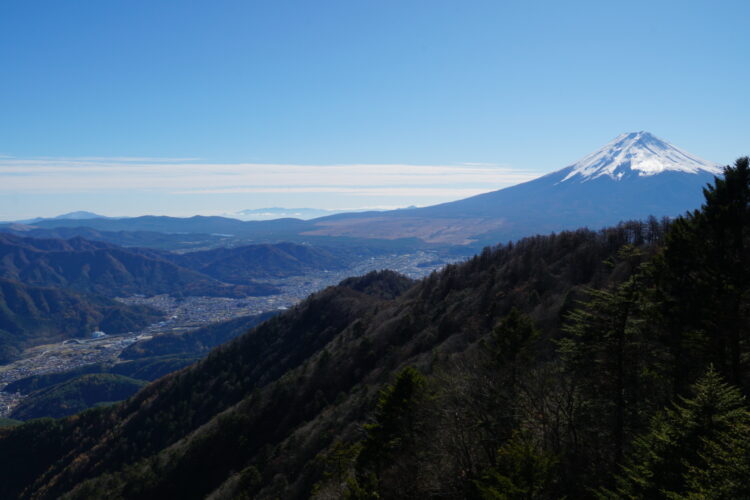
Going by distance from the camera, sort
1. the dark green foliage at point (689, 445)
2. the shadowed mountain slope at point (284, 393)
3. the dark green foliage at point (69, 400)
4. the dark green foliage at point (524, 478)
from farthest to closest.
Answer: the dark green foliage at point (69, 400)
the shadowed mountain slope at point (284, 393)
the dark green foliage at point (524, 478)
the dark green foliage at point (689, 445)

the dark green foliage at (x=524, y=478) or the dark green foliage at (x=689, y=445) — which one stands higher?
the dark green foliage at (x=689, y=445)

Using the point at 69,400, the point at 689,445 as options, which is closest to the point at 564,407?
the point at 689,445

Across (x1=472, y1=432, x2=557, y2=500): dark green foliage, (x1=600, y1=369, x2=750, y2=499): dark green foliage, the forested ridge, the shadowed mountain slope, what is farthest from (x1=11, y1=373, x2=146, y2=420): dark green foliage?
(x1=600, y1=369, x2=750, y2=499): dark green foliage

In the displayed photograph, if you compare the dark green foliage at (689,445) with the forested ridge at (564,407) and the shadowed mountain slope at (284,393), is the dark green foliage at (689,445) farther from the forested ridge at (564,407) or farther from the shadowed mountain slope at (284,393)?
the shadowed mountain slope at (284,393)

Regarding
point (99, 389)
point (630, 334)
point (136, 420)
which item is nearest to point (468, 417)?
point (630, 334)

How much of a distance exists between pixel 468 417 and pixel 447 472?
2924 millimetres

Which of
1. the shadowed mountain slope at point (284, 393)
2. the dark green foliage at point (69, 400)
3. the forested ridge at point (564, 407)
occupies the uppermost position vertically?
the forested ridge at point (564, 407)

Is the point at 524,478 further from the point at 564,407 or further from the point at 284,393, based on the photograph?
the point at 284,393

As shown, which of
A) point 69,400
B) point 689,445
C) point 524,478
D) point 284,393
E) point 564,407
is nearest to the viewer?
point 689,445

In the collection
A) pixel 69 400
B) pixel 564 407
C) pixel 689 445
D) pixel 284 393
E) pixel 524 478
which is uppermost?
pixel 689 445

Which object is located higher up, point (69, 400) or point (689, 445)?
point (689, 445)

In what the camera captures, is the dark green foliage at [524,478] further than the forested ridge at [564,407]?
Yes

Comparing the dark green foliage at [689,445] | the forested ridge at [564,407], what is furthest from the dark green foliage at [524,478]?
the dark green foliage at [689,445]

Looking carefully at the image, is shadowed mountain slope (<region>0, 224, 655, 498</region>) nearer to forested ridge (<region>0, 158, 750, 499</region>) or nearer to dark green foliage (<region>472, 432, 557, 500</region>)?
forested ridge (<region>0, 158, 750, 499</region>)
